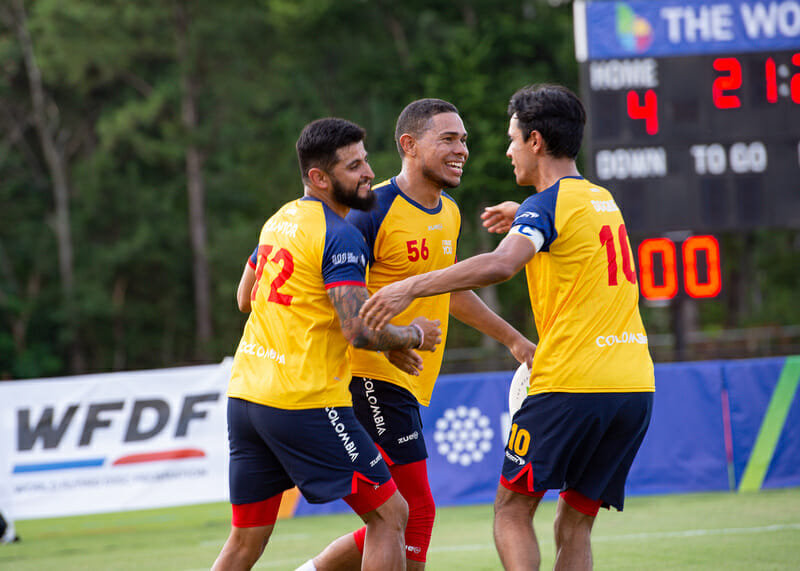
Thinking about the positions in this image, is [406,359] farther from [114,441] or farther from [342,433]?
[114,441]

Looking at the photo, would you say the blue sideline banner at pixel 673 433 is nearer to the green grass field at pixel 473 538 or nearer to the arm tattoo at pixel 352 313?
the green grass field at pixel 473 538

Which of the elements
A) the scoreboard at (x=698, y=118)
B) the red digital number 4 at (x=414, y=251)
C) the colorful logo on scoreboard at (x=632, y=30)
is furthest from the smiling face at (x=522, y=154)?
the colorful logo on scoreboard at (x=632, y=30)

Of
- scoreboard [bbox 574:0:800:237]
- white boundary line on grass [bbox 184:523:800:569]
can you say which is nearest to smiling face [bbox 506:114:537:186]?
white boundary line on grass [bbox 184:523:800:569]

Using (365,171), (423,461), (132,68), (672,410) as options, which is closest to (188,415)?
(672,410)

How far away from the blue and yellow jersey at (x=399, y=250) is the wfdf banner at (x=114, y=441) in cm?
527

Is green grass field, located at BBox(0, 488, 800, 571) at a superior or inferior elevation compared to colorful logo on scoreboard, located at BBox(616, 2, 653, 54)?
inferior

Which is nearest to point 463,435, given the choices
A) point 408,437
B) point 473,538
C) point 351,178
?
point 473,538

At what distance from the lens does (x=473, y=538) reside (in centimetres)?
826

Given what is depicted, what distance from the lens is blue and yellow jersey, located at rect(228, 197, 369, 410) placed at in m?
4.21

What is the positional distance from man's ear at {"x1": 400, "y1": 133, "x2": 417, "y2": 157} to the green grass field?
3.06m

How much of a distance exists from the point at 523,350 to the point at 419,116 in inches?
51.3

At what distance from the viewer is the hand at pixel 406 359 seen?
14.8 ft

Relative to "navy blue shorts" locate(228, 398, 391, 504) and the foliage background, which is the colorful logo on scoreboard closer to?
"navy blue shorts" locate(228, 398, 391, 504)

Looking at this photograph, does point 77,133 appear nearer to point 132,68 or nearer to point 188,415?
point 132,68
